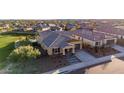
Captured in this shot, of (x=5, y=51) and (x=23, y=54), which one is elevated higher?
(x=5, y=51)

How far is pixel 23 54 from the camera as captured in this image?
9945mm

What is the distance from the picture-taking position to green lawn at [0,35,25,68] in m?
9.62

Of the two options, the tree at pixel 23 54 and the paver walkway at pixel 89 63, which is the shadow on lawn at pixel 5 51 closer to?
the tree at pixel 23 54

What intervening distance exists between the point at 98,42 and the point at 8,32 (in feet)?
18.1

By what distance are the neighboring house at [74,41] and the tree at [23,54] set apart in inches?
46.9

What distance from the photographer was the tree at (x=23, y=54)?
385 inches

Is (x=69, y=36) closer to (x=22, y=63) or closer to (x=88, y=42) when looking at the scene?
(x=88, y=42)

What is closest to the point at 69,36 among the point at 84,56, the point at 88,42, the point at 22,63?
the point at 88,42

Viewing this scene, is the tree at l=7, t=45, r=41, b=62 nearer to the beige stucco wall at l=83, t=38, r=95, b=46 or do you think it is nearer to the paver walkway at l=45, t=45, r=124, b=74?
the paver walkway at l=45, t=45, r=124, b=74

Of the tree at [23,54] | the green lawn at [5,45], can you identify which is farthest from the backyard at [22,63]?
the tree at [23,54]

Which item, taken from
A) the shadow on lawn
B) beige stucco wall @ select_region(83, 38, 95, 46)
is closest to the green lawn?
the shadow on lawn

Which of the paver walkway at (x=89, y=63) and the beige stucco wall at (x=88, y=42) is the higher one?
the beige stucco wall at (x=88, y=42)

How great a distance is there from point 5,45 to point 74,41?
13.6ft
